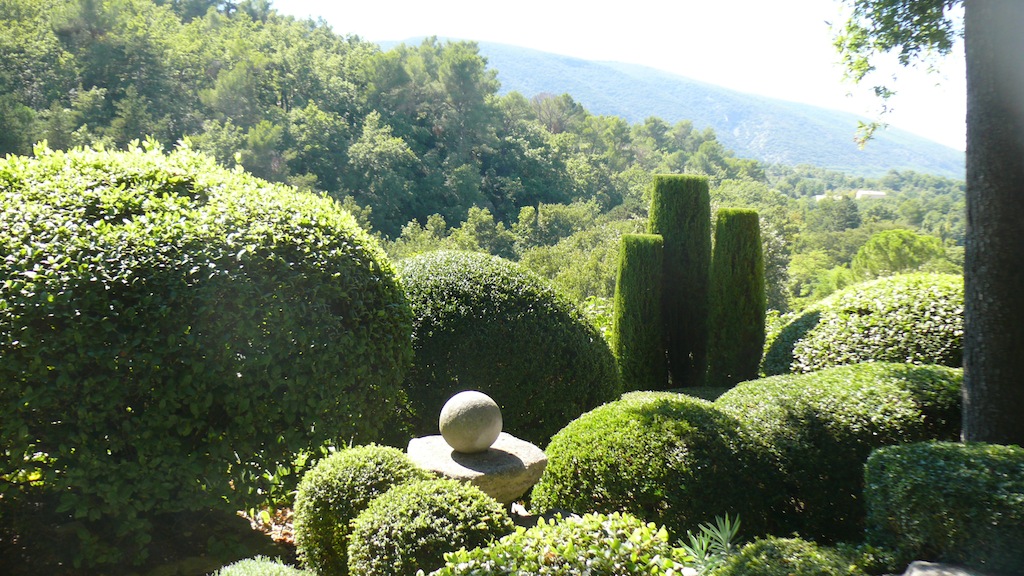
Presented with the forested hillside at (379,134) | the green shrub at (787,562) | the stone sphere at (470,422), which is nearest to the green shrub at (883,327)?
the green shrub at (787,562)

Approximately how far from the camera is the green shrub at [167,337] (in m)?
4.00

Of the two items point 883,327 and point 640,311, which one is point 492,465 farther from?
point 640,311

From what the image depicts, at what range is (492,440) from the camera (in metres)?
4.90

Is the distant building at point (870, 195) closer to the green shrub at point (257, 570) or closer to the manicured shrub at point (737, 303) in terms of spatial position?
the manicured shrub at point (737, 303)

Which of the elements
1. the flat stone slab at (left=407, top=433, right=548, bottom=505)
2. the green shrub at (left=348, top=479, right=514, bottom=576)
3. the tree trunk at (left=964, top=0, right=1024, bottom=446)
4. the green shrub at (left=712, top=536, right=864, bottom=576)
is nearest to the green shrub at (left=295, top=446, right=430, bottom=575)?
the green shrub at (left=348, top=479, right=514, bottom=576)

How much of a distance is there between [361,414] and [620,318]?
5501 millimetres

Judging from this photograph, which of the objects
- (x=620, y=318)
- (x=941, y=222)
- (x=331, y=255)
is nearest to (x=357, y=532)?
(x=331, y=255)

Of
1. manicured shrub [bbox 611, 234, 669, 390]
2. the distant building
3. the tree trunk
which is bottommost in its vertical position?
the distant building

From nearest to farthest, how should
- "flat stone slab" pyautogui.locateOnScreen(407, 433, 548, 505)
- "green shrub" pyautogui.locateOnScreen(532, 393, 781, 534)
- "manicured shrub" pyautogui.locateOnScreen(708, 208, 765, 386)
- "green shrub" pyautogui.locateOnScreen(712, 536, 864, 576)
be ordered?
"green shrub" pyautogui.locateOnScreen(712, 536, 864, 576), "green shrub" pyautogui.locateOnScreen(532, 393, 781, 534), "flat stone slab" pyautogui.locateOnScreen(407, 433, 548, 505), "manicured shrub" pyautogui.locateOnScreen(708, 208, 765, 386)

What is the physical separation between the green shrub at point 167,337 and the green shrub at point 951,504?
3183 mm

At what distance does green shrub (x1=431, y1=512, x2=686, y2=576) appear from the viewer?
3.03 metres

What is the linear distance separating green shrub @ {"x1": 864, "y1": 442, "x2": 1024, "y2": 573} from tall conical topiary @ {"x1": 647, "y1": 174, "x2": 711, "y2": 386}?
5.71 meters

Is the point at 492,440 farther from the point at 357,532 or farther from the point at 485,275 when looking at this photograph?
the point at 485,275

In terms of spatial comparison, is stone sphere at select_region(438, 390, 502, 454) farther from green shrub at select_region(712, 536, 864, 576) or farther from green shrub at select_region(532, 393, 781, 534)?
green shrub at select_region(712, 536, 864, 576)
